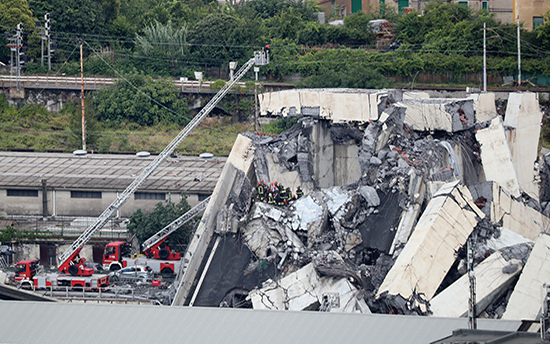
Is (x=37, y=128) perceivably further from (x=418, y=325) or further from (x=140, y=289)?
(x=418, y=325)

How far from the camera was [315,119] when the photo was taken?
2136cm

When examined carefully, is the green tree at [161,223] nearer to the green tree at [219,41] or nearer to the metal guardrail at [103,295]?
the metal guardrail at [103,295]

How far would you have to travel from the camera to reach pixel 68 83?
3994 centimetres

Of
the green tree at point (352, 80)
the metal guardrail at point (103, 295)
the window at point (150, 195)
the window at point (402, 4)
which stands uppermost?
the window at point (402, 4)

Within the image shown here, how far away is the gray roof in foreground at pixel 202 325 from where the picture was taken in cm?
1347

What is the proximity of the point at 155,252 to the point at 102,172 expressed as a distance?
256 inches

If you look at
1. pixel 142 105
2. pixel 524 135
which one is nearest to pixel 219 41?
pixel 142 105

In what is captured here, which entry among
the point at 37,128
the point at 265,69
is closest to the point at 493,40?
the point at 265,69

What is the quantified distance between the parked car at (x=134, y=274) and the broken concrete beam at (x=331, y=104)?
6.88m

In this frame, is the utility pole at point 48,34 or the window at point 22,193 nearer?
the window at point 22,193

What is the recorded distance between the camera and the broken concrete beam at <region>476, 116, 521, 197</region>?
65.1 ft

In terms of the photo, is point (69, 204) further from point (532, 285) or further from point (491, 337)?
point (491, 337)

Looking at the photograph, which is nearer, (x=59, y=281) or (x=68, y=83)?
(x=59, y=281)

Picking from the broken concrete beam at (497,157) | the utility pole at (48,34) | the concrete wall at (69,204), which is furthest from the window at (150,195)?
the utility pole at (48,34)
